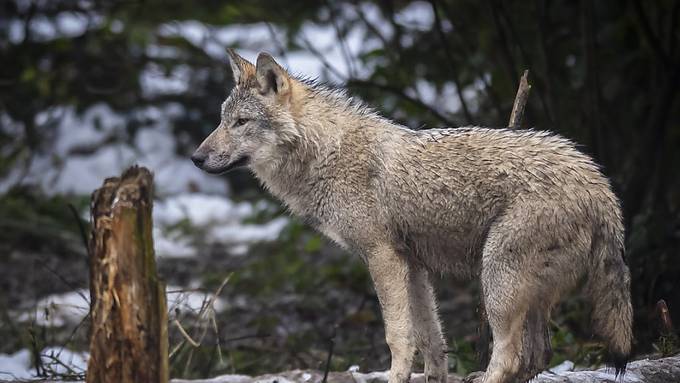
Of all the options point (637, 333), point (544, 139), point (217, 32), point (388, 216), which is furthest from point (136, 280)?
point (217, 32)

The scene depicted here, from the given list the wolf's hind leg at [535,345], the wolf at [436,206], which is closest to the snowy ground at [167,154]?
the wolf at [436,206]

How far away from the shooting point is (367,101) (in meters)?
9.03

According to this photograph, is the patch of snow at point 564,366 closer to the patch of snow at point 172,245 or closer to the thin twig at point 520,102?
the thin twig at point 520,102

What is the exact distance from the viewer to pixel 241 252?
12945 mm

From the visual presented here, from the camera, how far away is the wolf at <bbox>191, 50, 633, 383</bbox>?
5.00 metres

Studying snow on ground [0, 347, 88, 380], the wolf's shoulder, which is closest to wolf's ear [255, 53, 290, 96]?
the wolf's shoulder

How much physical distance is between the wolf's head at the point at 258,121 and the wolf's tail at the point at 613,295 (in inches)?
73.5

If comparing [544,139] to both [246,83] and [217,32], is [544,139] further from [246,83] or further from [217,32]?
[217,32]

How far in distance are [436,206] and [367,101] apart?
3784 millimetres

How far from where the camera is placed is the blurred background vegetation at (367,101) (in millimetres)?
8008

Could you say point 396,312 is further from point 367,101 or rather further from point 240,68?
point 367,101

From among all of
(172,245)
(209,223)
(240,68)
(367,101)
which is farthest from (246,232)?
(240,68)

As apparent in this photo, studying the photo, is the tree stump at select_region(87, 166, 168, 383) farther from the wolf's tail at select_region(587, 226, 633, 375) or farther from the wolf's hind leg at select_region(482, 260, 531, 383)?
the wolf's tail at select_region(587, 226, 633, 375)

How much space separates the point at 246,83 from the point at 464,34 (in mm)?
4149
